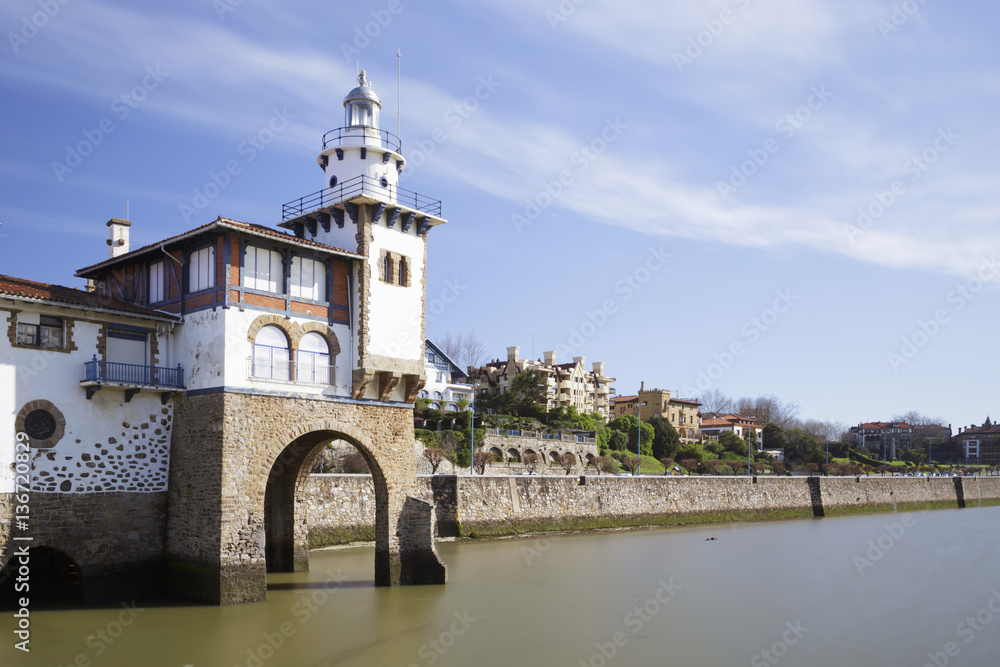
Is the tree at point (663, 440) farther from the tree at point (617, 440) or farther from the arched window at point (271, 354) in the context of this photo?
the arched window at point (271, 354)

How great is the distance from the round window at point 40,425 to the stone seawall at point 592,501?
8907 millimetres

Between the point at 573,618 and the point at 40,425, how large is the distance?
1246cm

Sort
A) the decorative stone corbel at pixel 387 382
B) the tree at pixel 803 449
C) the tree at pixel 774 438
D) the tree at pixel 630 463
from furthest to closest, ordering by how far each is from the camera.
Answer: the tree at pixel 774 438 < the tree at pixel 803 449 < the tree at pixel 630 463 < the decorative stone corbel at pixel 387 382

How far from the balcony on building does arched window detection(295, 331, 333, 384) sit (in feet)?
9.04

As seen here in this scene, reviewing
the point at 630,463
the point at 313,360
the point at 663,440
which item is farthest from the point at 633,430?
the point at 313,360

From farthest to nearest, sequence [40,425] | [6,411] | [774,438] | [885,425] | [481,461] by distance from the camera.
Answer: [885,425] → [774,438] → [481,461] → [40,425] → [6,411]

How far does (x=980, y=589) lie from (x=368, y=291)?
2069cm

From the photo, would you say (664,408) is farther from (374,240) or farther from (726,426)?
(374,240)

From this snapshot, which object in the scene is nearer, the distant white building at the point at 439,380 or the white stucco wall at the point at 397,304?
the white stucco wall at the point at 397,304

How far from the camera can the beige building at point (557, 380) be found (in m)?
71.9

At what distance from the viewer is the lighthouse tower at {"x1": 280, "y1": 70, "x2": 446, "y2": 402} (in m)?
20.8

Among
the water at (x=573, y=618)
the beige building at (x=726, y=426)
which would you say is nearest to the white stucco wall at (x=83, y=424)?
the water at (x=573, y=618)

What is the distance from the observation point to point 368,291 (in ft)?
68.4

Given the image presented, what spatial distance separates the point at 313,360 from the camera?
65.2ft
